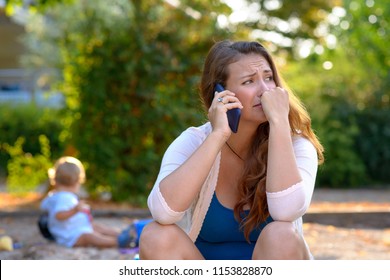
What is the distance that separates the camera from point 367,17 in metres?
11.7

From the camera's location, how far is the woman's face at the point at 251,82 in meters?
3.82

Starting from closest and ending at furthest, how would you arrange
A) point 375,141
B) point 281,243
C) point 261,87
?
1. point 281,243
2. point 261,87
3. point 375,141

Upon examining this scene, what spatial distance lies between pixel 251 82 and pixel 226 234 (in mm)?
755

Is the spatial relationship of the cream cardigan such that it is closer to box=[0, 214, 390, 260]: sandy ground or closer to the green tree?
box=[0, 214, 390, 260]: sandy ground

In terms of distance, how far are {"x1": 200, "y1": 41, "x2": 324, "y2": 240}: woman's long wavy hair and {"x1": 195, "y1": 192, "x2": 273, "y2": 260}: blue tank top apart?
0.18 feet

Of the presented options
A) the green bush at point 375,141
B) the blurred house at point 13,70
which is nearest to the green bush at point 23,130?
the blurred house at point 13,70

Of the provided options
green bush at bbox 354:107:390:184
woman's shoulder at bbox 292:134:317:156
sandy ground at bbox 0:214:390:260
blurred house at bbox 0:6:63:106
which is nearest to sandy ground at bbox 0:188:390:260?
sandy ground at bbox 0:214:390:260

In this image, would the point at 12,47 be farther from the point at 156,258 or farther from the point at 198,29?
the point at 156,258

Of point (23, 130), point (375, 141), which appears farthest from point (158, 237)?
point (23, 130)

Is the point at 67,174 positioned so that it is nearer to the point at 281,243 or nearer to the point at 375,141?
the point at 281,243

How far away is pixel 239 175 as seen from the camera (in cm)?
398

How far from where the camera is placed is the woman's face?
3824 millimetres

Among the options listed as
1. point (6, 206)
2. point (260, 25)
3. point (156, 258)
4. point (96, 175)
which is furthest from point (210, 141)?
point (260, 25)

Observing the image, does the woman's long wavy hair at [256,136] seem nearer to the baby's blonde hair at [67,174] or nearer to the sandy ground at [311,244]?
the sandy ground at [311,244]
